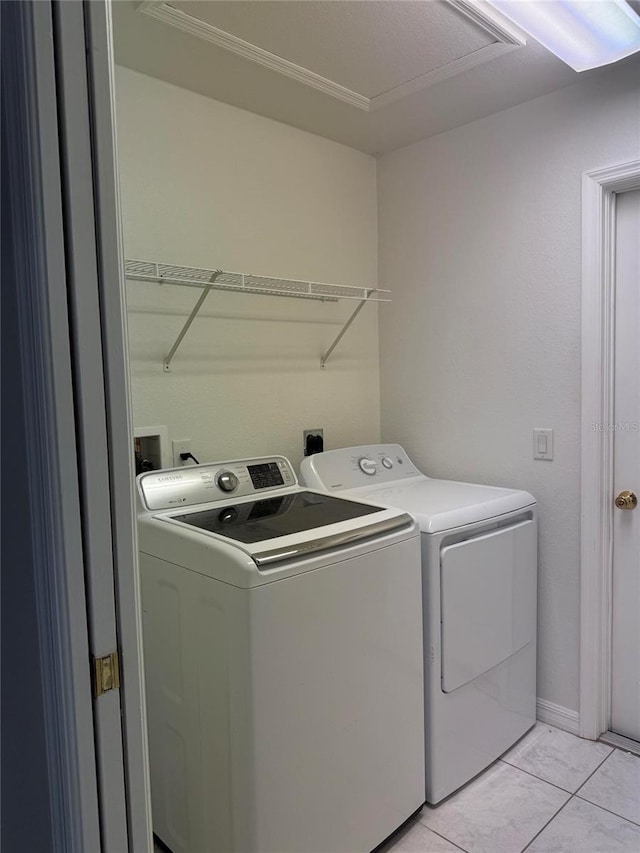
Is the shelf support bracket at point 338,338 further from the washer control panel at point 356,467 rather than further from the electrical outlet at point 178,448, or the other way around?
the electrical outlet at point 178,448

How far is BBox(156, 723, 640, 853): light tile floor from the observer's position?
69.0 inches

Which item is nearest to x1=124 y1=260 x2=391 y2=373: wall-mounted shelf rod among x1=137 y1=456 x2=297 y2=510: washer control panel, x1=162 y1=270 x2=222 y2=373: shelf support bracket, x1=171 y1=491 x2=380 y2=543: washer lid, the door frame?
x1=162 y1=270 x2=222 y2=373: shelf support bracket

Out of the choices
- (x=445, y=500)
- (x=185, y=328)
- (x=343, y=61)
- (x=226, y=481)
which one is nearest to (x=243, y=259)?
(x=185, y=328)

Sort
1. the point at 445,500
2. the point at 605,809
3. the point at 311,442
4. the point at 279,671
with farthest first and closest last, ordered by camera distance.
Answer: the point at 311,442 → the point at 445,500 → the point at 605,809 → the point at 279,671

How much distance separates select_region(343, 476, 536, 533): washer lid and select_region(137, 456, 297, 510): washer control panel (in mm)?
322

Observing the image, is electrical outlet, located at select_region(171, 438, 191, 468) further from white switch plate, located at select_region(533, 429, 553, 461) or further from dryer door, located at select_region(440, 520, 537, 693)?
white switch plate, located at select_region(533, 429, 553, 461)

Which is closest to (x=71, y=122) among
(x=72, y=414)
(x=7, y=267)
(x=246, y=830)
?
(x=7, y=267)

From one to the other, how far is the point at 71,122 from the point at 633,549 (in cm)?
223

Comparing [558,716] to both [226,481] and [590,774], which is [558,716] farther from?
[226,481]

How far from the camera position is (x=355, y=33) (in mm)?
1750

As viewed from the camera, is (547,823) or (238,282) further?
(238,282)

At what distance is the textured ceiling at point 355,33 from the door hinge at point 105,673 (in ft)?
5.39

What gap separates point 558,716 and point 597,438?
3.63 ft

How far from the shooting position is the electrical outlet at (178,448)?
2.13 m
